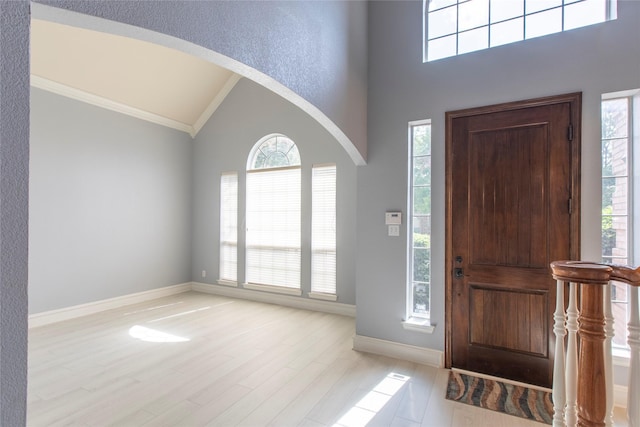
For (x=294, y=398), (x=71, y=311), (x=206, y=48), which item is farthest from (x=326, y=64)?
(x=71, y=311)

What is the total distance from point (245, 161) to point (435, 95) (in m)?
3.46

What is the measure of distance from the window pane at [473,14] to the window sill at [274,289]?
3886 mm

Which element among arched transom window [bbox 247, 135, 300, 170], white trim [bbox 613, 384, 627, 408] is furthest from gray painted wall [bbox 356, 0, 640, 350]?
arched transom window [bbox 247, 135, 300, 170]

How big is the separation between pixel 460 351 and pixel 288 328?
1978mm

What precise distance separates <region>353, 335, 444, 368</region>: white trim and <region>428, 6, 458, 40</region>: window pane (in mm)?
2964

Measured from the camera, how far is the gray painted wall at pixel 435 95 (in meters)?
2.46

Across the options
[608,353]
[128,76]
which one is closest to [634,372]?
[608,353]

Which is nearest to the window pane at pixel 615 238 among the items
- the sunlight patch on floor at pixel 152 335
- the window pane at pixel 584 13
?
the window pane at pixel 584 13

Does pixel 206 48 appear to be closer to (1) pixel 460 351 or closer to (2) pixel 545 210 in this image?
(2) pixel 545 210

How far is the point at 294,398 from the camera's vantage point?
96.6 inches

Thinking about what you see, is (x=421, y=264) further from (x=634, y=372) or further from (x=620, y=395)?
(x=634, y=372)

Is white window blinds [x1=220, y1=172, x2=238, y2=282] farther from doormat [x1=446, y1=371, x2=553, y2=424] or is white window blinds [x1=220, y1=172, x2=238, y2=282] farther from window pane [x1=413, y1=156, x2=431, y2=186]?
doormat [x1=446, y1=371, x2=553, y2=424]

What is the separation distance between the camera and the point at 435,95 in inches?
119

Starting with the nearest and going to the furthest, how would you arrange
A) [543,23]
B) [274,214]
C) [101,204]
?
[543,23] → [101,204] → [274,214]
